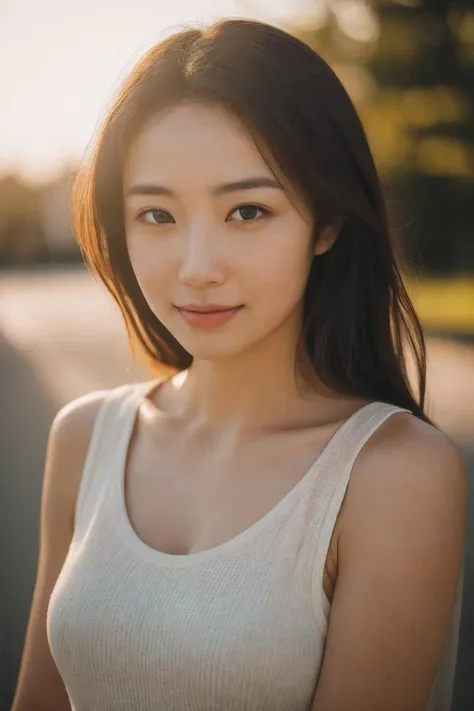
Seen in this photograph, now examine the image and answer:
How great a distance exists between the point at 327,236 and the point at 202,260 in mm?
332

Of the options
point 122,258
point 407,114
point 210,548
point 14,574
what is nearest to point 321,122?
point 122,258

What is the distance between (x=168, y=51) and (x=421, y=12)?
1828 centimetres

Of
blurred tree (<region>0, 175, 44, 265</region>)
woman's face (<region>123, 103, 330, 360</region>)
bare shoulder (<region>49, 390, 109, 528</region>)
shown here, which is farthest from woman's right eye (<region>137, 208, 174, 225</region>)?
blurred tree (<region>0, 175, 44, 265</region>)

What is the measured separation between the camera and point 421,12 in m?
18.8

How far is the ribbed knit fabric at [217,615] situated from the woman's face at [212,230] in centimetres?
31

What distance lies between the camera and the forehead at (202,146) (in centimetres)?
183

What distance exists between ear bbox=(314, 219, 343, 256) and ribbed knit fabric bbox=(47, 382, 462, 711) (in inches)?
14.1

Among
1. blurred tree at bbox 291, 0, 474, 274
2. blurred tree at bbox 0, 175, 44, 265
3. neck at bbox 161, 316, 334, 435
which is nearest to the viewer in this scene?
neck at bbox 161, 316, 334, 435

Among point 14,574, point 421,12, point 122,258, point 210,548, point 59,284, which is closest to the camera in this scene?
point 210,548

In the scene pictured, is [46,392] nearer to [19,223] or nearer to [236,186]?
[236,186]

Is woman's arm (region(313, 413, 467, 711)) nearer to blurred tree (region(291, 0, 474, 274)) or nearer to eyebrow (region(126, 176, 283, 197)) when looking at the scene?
eyebrow (region(126, 176, 283, 197))

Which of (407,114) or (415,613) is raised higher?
(407,114)

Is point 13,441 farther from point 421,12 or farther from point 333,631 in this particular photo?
point 421,12

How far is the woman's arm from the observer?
1.72 m
